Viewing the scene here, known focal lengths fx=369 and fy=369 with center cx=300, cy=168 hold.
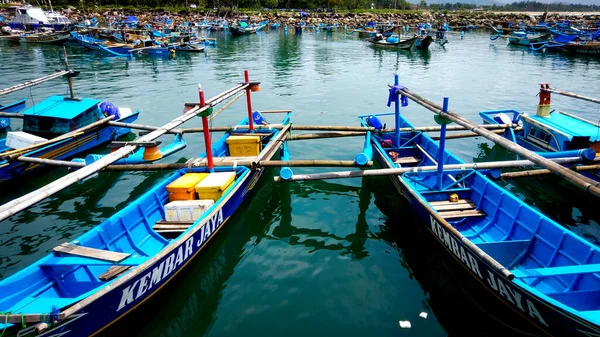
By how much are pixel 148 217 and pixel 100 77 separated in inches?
1137

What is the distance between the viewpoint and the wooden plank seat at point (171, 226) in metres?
9.38

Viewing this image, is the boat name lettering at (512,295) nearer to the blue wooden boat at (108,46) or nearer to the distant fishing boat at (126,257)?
the distant fishing boat at (126,257)

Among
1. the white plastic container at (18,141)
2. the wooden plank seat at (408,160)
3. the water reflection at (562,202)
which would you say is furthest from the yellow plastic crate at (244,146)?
the water reflection at (562,202)

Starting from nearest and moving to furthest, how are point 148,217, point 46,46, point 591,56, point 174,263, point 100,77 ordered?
point 174,263 < point 148,217 < point 100,77 < point 591,56 < point 46,46

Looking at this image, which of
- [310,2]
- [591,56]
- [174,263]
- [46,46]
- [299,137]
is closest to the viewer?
[174,263]

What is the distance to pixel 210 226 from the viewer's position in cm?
943

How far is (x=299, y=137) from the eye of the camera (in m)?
14.5

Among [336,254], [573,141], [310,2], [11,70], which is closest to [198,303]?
[336,254]

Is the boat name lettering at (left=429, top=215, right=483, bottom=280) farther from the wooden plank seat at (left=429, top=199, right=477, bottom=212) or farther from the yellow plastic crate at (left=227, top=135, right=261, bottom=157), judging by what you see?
the yellow plastic crate at (left=227, top=135, right=261, bottom=157)

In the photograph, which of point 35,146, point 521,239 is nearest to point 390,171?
point 521,239

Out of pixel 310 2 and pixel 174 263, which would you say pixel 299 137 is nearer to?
pixel 174 263

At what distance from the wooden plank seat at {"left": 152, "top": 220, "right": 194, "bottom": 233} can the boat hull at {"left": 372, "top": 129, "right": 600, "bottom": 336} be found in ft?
19.8

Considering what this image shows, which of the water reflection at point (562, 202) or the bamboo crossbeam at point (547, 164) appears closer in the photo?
the bamboo crossbeam at point (547, 164)

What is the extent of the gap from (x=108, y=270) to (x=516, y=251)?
868 cm
